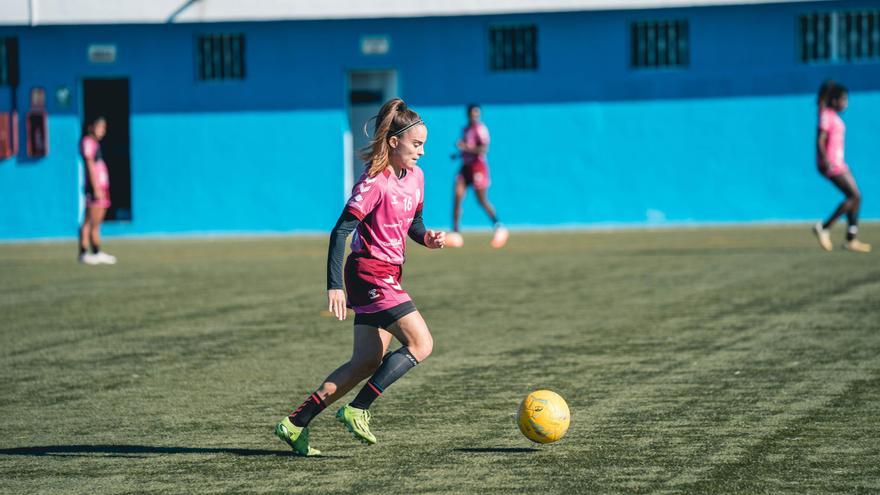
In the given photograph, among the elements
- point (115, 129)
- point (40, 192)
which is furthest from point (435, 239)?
A: point (115, 129)

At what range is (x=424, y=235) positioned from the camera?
6828 millimetres

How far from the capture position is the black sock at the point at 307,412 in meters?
6.67

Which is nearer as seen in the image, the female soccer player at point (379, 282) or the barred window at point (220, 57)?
the female soccer player at point (379, 282)

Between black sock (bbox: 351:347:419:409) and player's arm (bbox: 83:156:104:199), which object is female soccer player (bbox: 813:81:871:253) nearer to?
player's arm (bbox: 83:156:104:199)

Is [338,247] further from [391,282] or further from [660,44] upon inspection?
[660,44]

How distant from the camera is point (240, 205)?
95.9ft

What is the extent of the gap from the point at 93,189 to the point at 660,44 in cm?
1319

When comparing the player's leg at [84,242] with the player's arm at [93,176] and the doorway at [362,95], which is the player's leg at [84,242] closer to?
the player's arm at [93,176]

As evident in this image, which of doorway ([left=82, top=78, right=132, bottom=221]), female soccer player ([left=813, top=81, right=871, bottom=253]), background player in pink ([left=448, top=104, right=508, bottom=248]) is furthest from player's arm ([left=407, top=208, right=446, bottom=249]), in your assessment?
doorway ([left=82, top=78, right=132, bottom=221])

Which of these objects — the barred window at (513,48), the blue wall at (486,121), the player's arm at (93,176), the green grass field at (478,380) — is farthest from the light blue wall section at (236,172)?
the green grass field at (478,380)

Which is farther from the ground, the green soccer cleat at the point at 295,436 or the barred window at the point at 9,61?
the barred window at the point at 9,61

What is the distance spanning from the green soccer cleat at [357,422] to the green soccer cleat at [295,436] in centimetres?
19

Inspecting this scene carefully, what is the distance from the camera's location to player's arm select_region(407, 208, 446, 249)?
673 centimetres

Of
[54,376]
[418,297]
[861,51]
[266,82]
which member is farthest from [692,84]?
[54,376]
